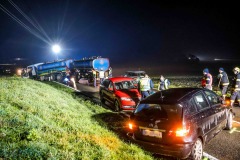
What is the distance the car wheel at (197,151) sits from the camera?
5301mm

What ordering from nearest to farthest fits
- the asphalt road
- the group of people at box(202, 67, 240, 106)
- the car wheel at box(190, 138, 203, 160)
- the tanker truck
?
the car wheel at box(190, 138, 203, 160), the asphalt road, the group of people at box(202, 67, 240, 106), the tanker truck

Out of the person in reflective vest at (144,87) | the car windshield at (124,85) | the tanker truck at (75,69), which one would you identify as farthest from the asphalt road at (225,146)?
the tanker truck at (75,69)

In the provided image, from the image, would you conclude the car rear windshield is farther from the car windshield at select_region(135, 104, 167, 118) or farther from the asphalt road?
the asphalt road

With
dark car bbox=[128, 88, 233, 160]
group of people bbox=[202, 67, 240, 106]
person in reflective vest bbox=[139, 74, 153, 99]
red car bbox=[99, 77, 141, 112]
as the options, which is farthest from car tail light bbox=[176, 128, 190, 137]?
group of people bbox=[202, 67, 240, 106]

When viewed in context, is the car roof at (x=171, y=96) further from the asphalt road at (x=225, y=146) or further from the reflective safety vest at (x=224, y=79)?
the reflective safety vest at (x=224, y=79)

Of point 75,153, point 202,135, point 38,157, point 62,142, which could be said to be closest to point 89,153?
point 75,153

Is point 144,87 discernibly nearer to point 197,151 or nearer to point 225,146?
point 225,146

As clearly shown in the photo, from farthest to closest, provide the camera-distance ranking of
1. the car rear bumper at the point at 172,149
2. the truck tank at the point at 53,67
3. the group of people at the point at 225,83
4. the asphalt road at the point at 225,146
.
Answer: the truck tank at the point at 53,67
the group of people at the point at 225,83
the asphalt road at the point at 225,146
the car rear bumper at the point at 172,149

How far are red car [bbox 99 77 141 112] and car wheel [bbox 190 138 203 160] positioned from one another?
Answer: 206 inches

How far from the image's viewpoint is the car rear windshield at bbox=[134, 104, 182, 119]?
213 inches

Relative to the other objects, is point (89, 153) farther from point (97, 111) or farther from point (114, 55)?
point (114, 55)

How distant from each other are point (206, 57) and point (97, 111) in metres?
68.1

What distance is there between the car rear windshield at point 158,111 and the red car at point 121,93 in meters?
4.48

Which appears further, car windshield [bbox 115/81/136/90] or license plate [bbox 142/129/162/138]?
car windshield [bbox 115/81/136/90]
